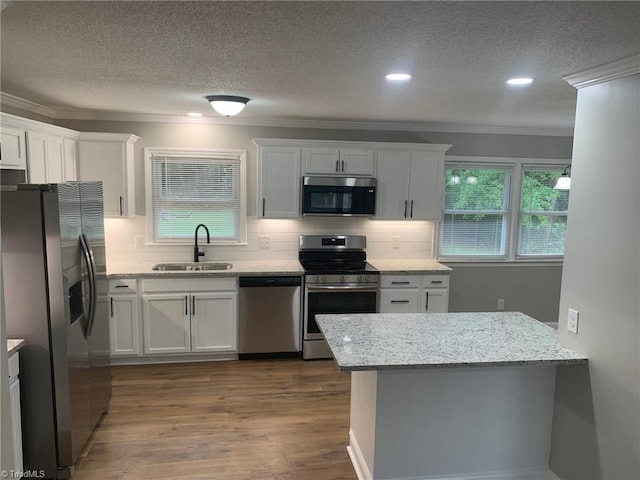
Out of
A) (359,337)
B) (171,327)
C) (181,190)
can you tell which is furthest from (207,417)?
(181,190)

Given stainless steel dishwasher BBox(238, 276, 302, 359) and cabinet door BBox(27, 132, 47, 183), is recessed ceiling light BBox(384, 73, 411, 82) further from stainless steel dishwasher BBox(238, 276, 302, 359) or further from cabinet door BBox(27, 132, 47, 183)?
→ cabinet door BBox(27, 132, 47, 183)

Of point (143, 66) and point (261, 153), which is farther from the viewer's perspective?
point (261, 153)

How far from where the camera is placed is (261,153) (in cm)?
457

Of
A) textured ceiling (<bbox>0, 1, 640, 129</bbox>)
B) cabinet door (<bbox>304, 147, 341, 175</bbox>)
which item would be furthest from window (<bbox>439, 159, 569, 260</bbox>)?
textured ceiling (<bbox>0, 1, 640, 129</bbox>)

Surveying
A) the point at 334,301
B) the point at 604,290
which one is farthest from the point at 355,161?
the point at 604,290

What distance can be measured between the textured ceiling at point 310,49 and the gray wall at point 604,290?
325mm

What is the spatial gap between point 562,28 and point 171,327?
3.82 meters

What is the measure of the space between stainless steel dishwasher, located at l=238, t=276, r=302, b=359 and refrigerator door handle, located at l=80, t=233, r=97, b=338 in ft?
5.24

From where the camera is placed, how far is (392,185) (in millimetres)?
4809

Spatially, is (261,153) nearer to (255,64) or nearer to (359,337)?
(255,64)

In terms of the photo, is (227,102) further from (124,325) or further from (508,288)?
(508,288)

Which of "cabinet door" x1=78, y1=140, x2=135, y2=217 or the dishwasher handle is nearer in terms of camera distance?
"cabinet door" x1=78, y1=140, x2=135, y2=217

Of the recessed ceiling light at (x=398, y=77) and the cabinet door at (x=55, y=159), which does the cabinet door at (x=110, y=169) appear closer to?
the cabinet door at (x=55, y=159)

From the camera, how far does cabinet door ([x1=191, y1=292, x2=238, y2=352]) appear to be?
14.2 feet
